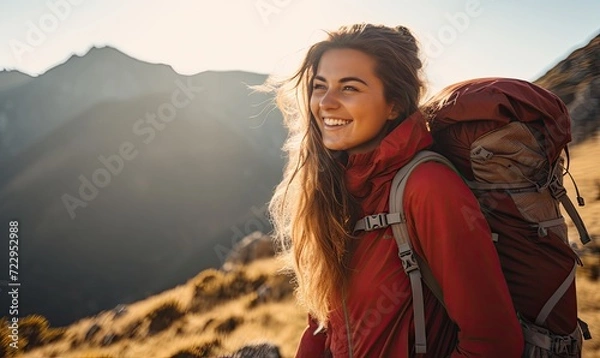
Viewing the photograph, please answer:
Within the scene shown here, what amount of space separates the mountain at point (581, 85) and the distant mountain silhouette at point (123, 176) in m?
37.2

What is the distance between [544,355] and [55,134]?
87112 mm

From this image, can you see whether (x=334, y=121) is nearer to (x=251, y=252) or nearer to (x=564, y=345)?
(x=564, y=345)

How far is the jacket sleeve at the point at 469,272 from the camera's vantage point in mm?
1398

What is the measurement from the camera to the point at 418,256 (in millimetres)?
1611

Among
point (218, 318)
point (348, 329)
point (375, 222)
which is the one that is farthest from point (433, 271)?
point (218, 318)

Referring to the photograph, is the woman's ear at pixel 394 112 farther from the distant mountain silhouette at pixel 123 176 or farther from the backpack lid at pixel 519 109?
the distant mountain silhouette at pixel 123 176

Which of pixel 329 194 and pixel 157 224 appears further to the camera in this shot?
pixel 157 224

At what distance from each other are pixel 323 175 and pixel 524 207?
96 centimetres

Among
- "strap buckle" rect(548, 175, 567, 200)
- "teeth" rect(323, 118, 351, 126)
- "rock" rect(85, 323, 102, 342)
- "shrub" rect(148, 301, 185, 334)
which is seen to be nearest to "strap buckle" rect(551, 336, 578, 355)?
"strap buckle" rect(548, 175, 567, 200)

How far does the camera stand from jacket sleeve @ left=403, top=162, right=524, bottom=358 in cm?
140

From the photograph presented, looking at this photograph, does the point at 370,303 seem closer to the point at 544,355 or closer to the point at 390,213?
the point at 390,213

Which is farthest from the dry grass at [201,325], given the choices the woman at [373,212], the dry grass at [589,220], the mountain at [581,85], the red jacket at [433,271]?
the mountain at [581,85]

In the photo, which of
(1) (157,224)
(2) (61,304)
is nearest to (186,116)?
(1) (157,224)

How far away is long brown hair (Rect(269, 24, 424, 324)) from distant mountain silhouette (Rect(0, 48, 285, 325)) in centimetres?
5145
